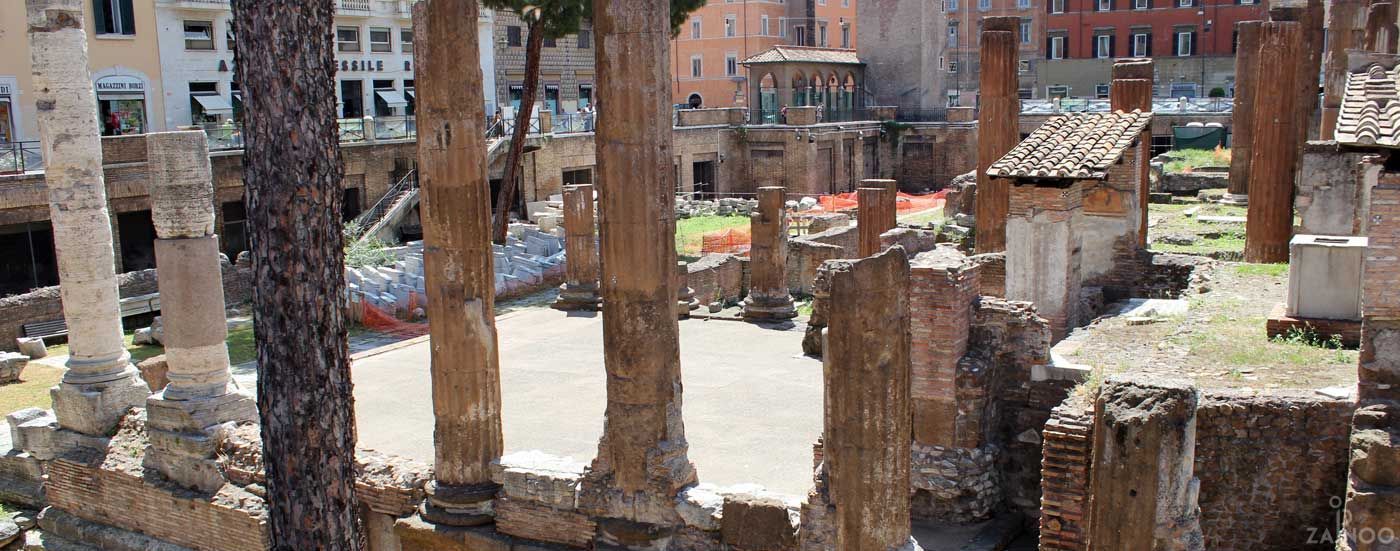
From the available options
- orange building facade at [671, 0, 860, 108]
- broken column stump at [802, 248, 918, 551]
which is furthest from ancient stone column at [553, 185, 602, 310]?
orange building facade at [671, 0, 860, 108]

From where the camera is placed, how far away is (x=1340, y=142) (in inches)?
316

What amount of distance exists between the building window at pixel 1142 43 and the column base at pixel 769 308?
34975mm

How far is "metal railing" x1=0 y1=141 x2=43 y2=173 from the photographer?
21.0 meters

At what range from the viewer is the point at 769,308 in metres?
17.9

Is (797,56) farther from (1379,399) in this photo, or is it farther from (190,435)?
(1379,399)

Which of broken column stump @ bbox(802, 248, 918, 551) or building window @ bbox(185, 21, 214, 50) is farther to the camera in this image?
building window @ bbox(185, 21, 214, 50)

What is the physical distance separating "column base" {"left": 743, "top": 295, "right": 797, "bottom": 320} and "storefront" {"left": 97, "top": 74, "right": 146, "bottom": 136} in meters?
17.9

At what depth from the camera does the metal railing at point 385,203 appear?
83.9 feet

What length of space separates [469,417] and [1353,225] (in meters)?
11.1

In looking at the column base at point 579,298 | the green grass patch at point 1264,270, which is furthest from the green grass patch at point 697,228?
the green grass patch at point 1264,270

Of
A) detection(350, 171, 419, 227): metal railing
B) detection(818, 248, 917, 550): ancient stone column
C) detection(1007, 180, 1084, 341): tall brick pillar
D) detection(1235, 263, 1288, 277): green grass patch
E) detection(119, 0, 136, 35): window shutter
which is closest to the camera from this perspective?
detection(818, 248, 917, 550): ancient stone column

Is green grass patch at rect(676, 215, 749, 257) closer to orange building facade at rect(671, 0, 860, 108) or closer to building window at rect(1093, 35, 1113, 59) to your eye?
orange building facade at rect(671, 0, 860, 108)

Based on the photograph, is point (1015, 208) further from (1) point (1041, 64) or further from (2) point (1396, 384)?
(1) point (1041, 64)

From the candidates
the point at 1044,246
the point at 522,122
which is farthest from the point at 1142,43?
the point at 1044,246
